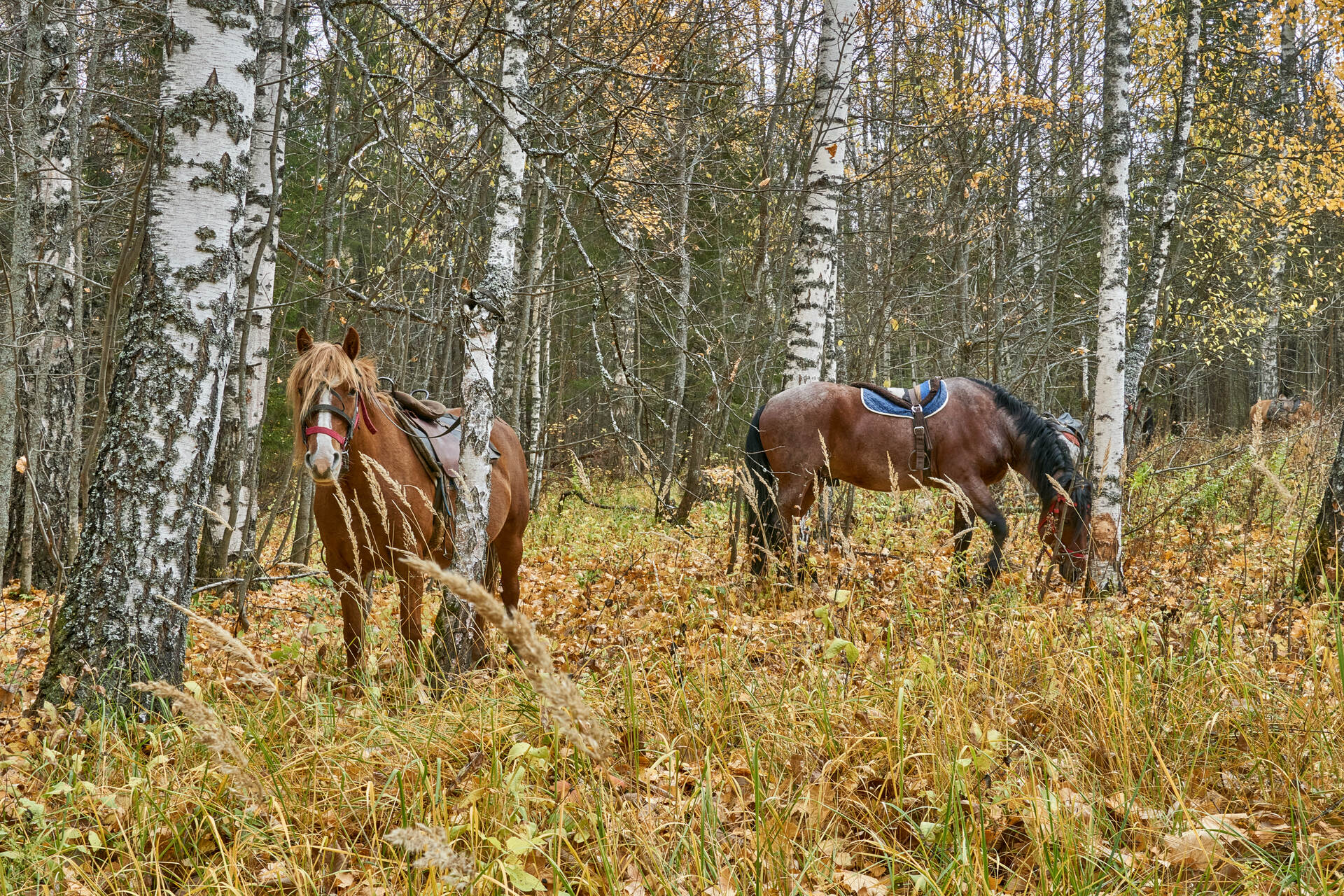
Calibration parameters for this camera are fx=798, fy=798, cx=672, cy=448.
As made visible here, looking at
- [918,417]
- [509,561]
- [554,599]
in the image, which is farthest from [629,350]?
[509,561]

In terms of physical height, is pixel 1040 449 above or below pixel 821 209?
below

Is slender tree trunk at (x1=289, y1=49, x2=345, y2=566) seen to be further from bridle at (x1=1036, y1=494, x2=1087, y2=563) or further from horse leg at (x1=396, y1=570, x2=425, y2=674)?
bridle at (x1=1036, y1=494, x2=1087, y2=563)

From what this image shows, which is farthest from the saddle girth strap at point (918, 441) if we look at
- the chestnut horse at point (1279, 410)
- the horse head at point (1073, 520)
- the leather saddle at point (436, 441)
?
the chestnut horse at point (1279, 410)

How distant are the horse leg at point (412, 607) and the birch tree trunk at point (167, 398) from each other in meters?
0.94

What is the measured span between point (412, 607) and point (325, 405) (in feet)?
3.53

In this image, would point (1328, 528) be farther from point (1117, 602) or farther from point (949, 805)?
point (949, 805)

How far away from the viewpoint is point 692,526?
8930 mm

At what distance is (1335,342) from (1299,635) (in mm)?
24930

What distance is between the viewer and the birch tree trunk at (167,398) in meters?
3.25

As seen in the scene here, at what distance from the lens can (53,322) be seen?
6.73m

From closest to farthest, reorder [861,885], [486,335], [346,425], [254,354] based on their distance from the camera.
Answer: [861,885]
[346,425]
[486,335]
[254,354]

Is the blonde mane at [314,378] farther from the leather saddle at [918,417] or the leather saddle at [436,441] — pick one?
the leather saddle at [918,417]

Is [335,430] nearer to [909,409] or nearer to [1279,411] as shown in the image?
[909,409]

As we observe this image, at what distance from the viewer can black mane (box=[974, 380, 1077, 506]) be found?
5.84 meters
